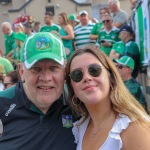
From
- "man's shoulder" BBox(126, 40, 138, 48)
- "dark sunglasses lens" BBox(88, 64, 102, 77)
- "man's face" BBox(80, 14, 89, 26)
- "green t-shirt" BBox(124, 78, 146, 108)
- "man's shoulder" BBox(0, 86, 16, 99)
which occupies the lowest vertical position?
"green t-shirt" BBox(124, 78, 146, 108)

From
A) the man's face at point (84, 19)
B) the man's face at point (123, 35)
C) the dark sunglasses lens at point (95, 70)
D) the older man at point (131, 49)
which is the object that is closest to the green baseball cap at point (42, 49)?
the dark sunglasses lens at point (95, 70)

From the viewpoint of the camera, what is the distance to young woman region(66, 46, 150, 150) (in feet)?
6.46

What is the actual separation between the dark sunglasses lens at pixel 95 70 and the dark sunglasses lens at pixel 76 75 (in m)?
0.07

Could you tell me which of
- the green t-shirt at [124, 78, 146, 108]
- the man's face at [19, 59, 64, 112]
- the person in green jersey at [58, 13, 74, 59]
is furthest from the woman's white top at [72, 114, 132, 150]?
the person in green jersey at [58, 13, 74, 59]

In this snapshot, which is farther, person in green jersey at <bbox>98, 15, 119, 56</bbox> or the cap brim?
person in green jersey at <bbox>98, 15, 119, 56</bbox>

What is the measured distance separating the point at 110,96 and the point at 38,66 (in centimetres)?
53

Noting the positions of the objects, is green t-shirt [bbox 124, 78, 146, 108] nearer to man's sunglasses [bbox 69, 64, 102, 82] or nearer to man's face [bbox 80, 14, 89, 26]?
man's sunglasses [bbox 69, 64, 102, 82]

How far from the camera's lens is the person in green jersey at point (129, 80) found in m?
4.62

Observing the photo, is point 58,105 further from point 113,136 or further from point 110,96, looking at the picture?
point 113,136

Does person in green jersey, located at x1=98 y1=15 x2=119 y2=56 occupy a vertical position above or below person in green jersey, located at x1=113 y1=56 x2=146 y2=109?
above

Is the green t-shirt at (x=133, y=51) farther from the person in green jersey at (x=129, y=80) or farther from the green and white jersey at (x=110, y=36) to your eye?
the green and white jersey at (x=110, y=36)

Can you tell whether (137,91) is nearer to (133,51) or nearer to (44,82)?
(133,51)

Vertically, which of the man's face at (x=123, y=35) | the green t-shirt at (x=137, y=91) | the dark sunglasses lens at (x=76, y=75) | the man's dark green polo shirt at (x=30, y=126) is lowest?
the green t-shirt at (x=137, y=91)

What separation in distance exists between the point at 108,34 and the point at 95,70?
15.0ft
